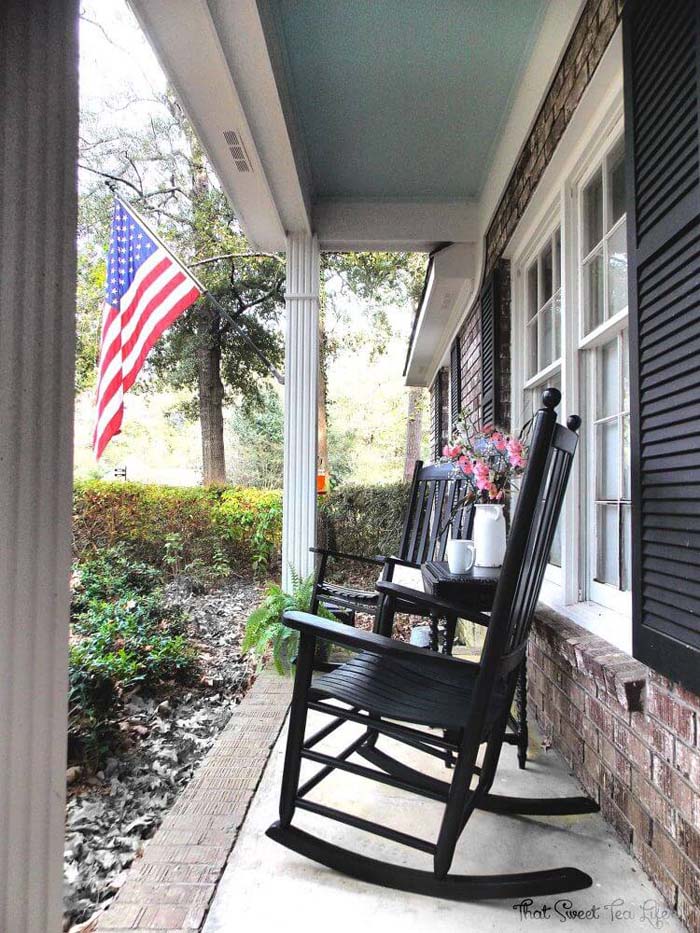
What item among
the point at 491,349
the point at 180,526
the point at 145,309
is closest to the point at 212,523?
the point at 180,526

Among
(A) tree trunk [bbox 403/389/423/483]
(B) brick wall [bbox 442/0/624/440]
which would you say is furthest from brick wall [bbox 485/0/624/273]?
(A) tree trunk [bbox 403/389/423/483]

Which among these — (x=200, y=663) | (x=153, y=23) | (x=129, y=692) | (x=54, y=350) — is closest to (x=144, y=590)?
(x=200, y=663)

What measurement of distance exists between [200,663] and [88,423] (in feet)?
42.5

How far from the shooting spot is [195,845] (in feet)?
4.78

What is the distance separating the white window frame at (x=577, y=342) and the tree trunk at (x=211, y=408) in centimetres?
712

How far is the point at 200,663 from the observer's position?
3.67 metres

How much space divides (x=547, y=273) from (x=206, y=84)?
162 cm

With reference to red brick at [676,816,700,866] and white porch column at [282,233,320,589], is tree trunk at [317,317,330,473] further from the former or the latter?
red brick at [676,816,700,866]

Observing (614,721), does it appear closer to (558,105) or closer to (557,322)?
(557,322)

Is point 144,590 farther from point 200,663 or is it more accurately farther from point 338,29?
point 338,29

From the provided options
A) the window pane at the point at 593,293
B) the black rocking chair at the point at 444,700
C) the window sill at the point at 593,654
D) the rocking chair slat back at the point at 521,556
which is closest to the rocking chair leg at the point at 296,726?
the black rocking chair at the point at 444,700

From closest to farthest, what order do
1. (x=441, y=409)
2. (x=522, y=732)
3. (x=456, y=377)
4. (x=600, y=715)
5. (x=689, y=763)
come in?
(x=689, y=763)
(x=600, y=715)
(x=522, y=732)
(x=456, y=377)
(x=441, y=409)

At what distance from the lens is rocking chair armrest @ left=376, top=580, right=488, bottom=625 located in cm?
193

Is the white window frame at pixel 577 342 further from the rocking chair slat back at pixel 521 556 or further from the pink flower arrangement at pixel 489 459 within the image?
the rocking chair slat back at pixel 521 556
